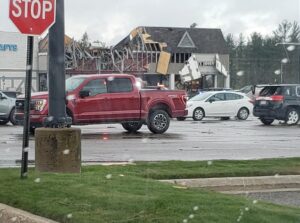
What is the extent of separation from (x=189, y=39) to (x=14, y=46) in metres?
22.1

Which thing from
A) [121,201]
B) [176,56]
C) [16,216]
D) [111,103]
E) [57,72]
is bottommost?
[16,216]

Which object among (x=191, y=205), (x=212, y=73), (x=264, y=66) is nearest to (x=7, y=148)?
(x=191, y=205)

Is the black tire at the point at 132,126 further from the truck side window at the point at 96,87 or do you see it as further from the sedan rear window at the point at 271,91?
the sedan rear window at the point at 271,91

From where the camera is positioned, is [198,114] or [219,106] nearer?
[198,114]

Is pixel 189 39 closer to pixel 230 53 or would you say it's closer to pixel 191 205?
pixel 230 53

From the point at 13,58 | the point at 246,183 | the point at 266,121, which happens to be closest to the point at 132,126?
the point at 266,121

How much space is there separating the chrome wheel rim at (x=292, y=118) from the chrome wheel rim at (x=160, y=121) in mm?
7248

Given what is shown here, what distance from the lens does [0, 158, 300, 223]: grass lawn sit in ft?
20.3

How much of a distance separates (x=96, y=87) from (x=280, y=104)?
9.00 metres

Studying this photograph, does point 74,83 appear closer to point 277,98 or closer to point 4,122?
point 4,122

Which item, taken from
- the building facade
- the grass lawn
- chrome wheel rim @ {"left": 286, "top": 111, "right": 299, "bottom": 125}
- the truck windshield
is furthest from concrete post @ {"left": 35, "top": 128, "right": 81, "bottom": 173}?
the building facade

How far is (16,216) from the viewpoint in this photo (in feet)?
21.7

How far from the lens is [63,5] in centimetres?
916

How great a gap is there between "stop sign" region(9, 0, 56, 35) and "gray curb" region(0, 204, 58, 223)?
7.53 ft
